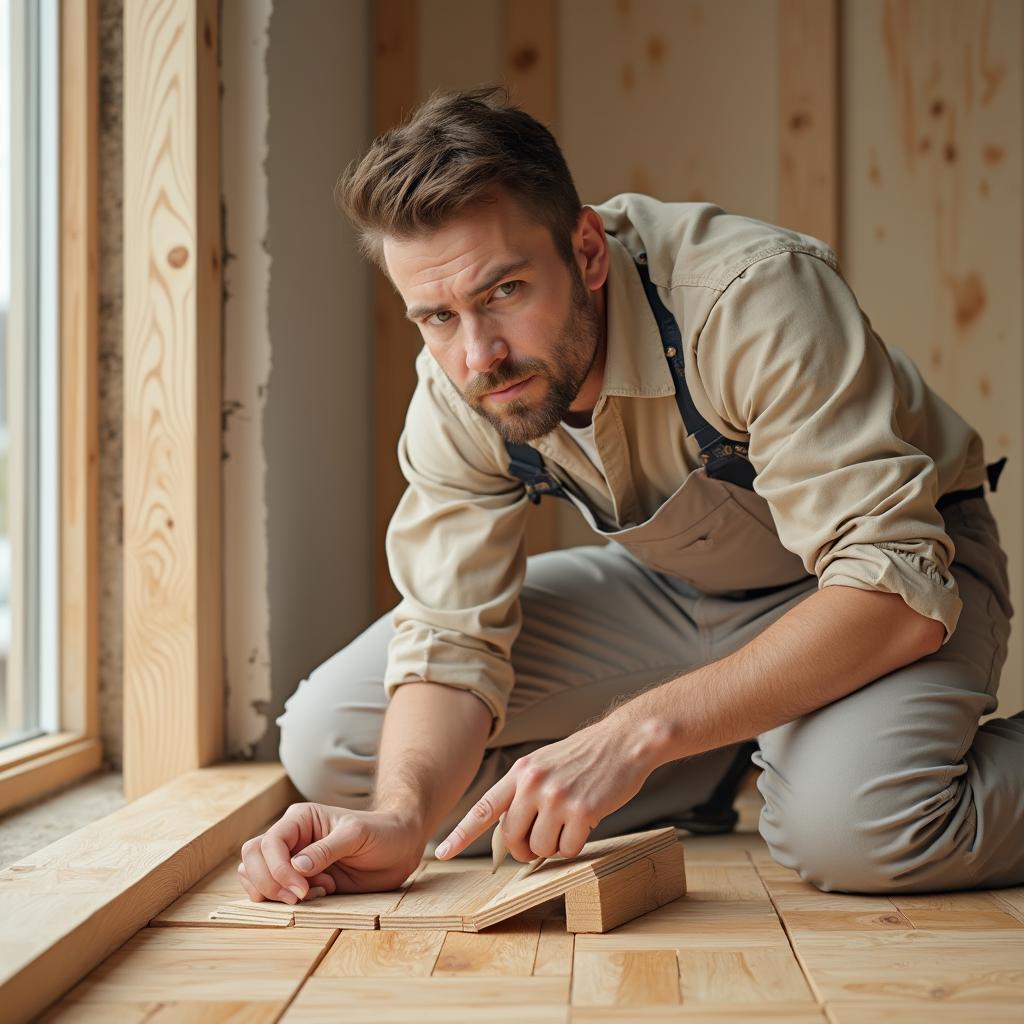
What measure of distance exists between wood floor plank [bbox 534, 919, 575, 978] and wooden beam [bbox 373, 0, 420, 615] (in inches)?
61.1

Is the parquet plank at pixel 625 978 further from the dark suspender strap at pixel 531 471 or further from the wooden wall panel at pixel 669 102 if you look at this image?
the wooden wall panel at pixel 669 102

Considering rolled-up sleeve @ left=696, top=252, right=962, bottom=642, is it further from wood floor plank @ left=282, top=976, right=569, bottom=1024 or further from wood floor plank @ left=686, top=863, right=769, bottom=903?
wood floor plank @ left=282, top=976, right=569, bottom=1024

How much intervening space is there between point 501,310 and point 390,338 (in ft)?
4.39

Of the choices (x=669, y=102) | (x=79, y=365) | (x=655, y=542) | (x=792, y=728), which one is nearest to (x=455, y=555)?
(x=655, y=542)

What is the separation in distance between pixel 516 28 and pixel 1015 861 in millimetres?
2097

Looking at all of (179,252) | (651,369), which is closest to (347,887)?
(651,369)

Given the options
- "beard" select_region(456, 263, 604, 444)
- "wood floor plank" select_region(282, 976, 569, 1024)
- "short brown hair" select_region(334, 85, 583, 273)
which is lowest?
"wood floor plank" select_region(282, 976, 569, 1024)

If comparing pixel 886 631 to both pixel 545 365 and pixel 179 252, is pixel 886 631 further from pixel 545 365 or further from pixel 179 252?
→ pixel 179 252

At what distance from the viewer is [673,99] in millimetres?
2762

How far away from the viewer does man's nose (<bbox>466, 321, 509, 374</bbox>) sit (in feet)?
4.87

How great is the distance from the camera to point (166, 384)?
1.92 m

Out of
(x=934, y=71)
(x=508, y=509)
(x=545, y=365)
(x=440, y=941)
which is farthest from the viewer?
(x=934, y=71)

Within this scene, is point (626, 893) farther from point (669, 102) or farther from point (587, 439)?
point (669, 102)

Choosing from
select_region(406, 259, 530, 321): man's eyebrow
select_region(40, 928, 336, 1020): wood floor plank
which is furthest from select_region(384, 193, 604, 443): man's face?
select_region(40, 928, 336, 1020): wood floor plank
